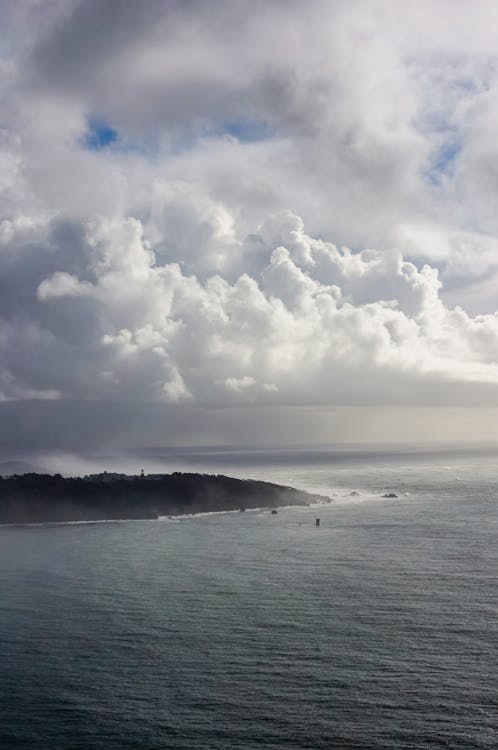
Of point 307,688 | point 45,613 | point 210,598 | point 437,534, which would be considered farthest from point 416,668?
point 437,534

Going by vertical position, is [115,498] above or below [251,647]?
above

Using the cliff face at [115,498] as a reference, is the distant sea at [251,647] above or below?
below

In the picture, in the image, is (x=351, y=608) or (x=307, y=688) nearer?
(x=307, y=688)

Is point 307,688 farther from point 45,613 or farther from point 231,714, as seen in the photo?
point 45,613

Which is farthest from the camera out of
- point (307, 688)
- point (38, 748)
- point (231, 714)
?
point (307, 688)

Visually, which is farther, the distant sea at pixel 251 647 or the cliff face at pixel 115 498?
the cliff face at pixel 115 498
